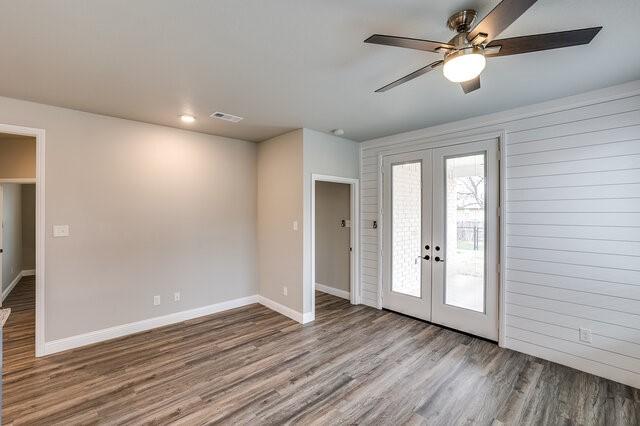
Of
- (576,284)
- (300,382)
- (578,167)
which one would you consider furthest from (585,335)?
(300,382)

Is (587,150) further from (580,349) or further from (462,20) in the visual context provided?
(462,20)

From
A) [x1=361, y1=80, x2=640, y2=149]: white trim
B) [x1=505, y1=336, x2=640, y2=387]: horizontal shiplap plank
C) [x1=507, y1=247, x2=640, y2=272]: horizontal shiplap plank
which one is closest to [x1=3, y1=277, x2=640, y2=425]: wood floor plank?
[x1=505, y1=336, x2=640, y2=387]: horizontal shiplap plank

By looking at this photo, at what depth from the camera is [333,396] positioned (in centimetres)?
251

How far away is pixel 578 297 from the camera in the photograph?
115 inches

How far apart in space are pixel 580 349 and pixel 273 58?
12.9 feet

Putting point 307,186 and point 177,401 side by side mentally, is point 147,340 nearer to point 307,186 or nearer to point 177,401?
point 177,401

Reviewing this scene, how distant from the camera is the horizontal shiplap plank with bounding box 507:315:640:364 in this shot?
2.66 metres

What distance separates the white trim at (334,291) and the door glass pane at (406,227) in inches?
37.6

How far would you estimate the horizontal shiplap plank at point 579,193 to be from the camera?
2.69 metres

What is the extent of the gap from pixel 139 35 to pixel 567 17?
267cm

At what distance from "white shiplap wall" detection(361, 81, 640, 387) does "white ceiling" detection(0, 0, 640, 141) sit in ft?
0.95

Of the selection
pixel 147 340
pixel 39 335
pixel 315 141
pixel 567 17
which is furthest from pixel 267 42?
pixel 39 335

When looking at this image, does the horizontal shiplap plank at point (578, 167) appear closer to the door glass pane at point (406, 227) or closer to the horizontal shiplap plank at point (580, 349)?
the door glass pane at point (406, 227)

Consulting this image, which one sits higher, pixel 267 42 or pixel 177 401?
pixel 267 42
